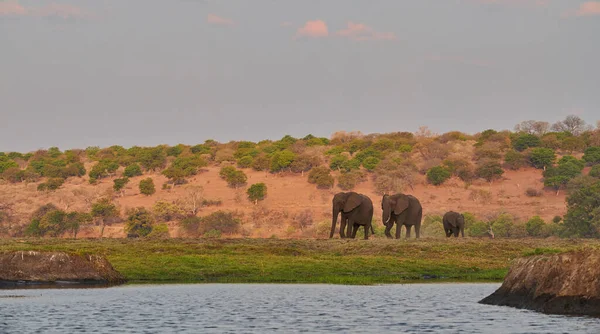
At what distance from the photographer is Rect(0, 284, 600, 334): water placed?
2502cm

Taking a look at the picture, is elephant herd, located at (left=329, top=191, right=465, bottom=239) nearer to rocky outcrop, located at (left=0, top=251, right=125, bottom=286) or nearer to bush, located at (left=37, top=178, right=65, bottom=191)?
rocky outcrop, located at (left=0, top=251, right=125, bottom=286)

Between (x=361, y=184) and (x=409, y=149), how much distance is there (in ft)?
70.8

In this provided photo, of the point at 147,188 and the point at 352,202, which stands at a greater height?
the point at 147,188

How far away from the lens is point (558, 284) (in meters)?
27.3

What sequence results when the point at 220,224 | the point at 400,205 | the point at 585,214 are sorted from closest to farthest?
the point at 400,205 < the point at 585,214 < the point at 220,224

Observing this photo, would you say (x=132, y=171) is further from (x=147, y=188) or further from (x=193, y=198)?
(x=193, y=198)

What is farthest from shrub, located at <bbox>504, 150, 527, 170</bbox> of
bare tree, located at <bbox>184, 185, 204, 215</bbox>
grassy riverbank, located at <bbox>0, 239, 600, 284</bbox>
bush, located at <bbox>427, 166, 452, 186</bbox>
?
grassy riverbank, located at <bbox>0, 239, 600, 284</bbox>

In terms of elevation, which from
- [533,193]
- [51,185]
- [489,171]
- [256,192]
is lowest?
[256,192]

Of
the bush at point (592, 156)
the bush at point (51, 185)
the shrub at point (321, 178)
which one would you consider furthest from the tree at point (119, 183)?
the bush at point (592, 156)

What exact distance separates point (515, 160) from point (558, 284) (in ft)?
345

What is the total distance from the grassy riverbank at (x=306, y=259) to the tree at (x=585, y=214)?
24.3 meters

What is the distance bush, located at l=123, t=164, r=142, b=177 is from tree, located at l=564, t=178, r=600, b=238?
223 feet

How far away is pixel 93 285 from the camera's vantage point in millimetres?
37281

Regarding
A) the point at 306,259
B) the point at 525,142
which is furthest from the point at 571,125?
the point at 306,259
